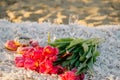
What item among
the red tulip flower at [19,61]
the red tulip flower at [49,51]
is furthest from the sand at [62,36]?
the red tulip flower at [49,51]

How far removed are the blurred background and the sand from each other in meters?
2.43

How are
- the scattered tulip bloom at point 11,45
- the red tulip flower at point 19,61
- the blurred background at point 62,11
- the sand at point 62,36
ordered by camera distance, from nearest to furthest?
the sand at point 62,36, the red tulip flower at point 19,61, the scattered tulip bloom at point 11,45, the blurred background at point 62,11

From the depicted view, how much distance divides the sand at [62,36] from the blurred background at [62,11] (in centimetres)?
243

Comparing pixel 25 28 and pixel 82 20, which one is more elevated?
pixel 25 28

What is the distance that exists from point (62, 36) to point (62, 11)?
3.23 meters

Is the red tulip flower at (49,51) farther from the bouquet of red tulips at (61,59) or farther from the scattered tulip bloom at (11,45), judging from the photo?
the scattered tulip bloom at (11,45)

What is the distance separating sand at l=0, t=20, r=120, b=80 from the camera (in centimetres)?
267

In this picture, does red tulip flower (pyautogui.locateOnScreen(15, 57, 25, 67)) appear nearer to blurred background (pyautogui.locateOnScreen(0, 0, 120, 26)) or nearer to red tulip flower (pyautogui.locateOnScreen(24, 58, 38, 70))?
red tulip flower (pyautogui.locateOnScreen(24, 58, 38, 70))

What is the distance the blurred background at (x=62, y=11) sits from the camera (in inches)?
257

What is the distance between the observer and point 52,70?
2.72 meters

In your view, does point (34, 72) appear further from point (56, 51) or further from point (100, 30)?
point (100, 30)

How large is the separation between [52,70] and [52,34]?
41.6 inches

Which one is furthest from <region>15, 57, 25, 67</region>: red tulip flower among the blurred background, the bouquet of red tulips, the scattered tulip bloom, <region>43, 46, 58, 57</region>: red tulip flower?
the blurred background

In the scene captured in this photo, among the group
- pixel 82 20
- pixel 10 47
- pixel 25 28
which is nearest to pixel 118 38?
pixel 25 28
